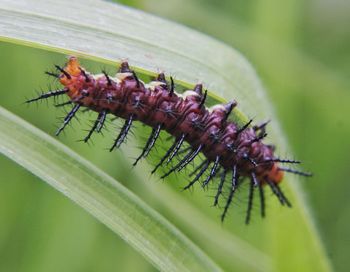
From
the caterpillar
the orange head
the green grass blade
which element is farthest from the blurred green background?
the green grass blade

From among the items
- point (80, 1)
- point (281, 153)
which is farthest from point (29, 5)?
point (281, 153)

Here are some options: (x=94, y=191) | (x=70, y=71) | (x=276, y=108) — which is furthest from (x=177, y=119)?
(x=276, y=108)

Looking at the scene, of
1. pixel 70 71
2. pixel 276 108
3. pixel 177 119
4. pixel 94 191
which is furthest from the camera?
pixel 276 108

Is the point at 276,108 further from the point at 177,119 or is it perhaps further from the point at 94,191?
the point at 94,191

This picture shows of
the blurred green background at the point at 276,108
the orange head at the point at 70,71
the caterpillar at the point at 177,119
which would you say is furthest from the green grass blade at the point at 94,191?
the blurred green background at the point at 276,108

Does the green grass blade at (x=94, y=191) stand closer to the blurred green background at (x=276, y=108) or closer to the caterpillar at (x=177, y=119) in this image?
the caterpillar at (x=177, y=119)

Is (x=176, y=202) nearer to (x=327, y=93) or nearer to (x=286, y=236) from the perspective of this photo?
(x=286, y=236)

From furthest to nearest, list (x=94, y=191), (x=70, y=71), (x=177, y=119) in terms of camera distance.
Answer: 1. (x=177, y=119)
2. (x=70, y=71)
3. (x=94, y=191)

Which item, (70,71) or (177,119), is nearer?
(70,71)

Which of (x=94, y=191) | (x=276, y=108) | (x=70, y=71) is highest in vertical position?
(x=276, y=108)
